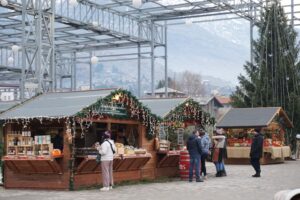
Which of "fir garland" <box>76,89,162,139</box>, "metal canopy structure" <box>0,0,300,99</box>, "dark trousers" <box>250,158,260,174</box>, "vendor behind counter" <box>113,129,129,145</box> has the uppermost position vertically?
"metal canopy structure" <box>0,0,300,99</box>

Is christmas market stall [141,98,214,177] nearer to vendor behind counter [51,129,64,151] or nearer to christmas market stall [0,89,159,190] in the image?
christmas market stall [0,89,159,190]

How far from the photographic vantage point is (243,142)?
2458 cm

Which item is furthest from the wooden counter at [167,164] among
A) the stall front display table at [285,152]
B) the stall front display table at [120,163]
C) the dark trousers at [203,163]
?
the stall front display table at [285,152]

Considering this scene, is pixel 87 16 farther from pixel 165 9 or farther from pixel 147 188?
pixel 147 188

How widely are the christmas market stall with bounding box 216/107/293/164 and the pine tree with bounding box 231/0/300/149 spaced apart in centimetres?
421

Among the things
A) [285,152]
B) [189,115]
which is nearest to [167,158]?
[189,115]

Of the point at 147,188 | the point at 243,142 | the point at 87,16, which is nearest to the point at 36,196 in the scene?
the point at 147,188

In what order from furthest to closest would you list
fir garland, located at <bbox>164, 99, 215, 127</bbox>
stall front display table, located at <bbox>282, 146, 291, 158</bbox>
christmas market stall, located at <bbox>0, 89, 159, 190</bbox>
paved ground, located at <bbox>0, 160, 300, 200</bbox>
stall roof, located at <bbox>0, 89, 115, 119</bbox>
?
stall front display table, located at <bbox>282, 146, 291, 158</bbox>
fir garland, located at <bbox>164, 99, 215, 127</bbox>
stall roof, located at <bbox>0, 89, 115, 119</bbox>
christmas market stall, located at <bbox>0, 89, 159, 190</bbox>
paved ground, located at <bbox>0, 160, 300, 200</bbox>

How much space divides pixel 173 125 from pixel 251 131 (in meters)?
7.40

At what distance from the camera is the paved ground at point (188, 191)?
12.2m

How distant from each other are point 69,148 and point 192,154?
3790 mm

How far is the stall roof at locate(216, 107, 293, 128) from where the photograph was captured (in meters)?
24.1

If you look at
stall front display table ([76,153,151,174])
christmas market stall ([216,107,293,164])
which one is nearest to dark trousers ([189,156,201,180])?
stall front display table ([76,153,151,174])

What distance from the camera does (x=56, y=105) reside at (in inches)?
590
